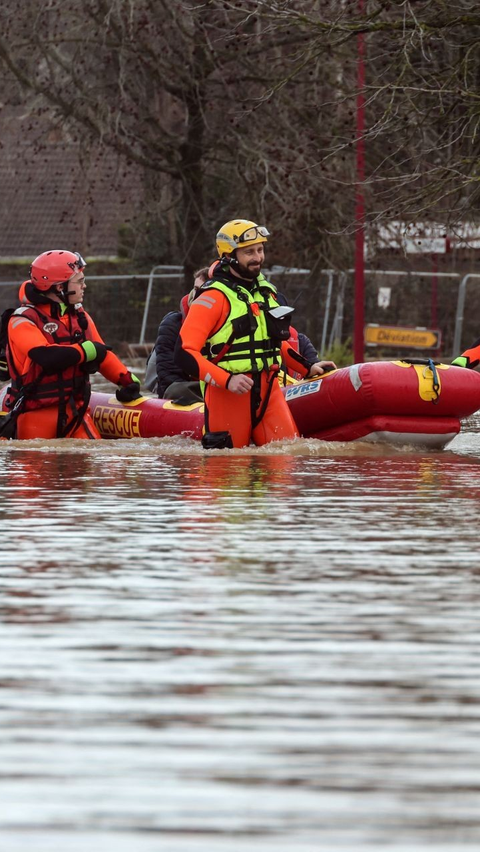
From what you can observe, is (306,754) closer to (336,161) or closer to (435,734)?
(435,734)

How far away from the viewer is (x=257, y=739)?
3.21 meters

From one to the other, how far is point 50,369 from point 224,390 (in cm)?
109

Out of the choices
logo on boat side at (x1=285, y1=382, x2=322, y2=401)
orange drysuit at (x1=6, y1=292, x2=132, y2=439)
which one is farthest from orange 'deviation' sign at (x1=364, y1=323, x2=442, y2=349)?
orange drysuit at (x1=6, y1=292, x2=132, y2=439)

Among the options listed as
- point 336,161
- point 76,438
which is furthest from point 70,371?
point 336,161

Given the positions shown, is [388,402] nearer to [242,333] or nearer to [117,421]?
[242,333]

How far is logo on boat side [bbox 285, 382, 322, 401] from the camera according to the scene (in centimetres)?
1058

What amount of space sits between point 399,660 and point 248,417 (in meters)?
6.02

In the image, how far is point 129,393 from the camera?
36.4 feet

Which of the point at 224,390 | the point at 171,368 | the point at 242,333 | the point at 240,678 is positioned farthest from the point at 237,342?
the point at 240,678

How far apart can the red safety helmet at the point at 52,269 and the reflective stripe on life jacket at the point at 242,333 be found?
108 cm

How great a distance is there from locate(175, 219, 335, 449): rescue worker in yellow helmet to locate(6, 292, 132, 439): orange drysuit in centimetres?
93

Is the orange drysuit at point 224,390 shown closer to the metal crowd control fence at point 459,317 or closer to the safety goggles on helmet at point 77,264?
the safety goggles on helmet at point 77,264

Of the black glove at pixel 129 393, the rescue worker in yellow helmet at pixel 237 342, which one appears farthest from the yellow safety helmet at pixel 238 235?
the black glove at pixel 129 393

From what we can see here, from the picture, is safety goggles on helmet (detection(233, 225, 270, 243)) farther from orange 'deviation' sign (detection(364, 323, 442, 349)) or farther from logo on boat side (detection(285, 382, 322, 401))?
orange 'deviation' sign (detection(364, 323, 442, 349))
